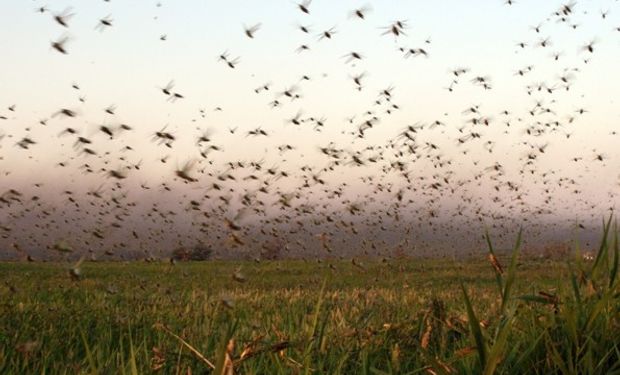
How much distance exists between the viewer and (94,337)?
6.12 meters

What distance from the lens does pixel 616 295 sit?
10.5 ft

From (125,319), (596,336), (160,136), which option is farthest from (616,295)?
(160,136)

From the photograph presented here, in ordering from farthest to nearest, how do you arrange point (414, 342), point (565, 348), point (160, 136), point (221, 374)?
1. point (160, 136)
2. point (414, 342)
3. point (565, 348)
4. point (221, 374)

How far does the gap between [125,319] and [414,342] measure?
3.94 m

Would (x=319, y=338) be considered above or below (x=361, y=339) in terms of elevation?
above

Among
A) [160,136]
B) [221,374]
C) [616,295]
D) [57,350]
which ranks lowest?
[57,350]

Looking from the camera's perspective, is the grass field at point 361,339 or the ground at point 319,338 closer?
the grass field at point 361,339

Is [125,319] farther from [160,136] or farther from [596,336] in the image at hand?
[596,336]

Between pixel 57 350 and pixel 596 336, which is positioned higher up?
pixel 596 336

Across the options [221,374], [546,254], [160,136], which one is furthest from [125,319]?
[546,254]

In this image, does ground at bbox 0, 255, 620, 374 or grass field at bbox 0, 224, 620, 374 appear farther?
ground at bbox 0, 255, 620, 374

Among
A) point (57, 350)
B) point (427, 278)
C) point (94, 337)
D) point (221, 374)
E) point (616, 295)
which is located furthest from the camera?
point (427, 278)

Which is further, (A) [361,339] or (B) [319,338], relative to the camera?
(A) [361,339]

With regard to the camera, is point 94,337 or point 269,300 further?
point 269,300
